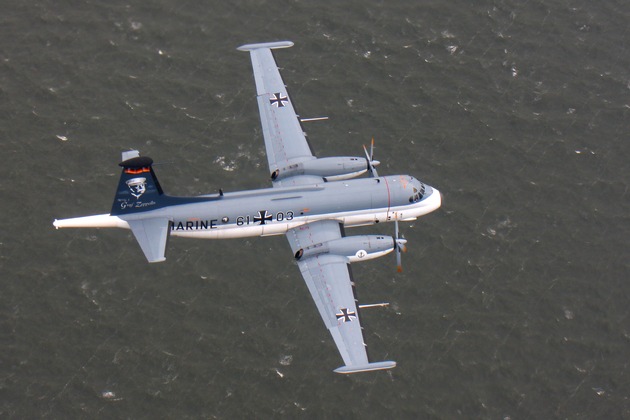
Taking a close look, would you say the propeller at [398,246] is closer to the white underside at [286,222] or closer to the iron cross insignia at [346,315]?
the white underside at [286,222]

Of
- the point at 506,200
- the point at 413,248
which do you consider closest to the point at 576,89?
the point at 506,200

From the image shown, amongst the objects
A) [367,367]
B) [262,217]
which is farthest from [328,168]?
[367,367]

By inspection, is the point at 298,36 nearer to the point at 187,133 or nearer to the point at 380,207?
the point at 187,133

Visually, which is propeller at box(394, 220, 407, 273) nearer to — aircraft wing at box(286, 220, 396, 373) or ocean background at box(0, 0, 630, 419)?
aircraft wing at box(286, 220, 396, 373)

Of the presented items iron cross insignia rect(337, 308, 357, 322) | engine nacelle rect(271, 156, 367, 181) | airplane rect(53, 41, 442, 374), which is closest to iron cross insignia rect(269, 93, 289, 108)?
airplane rect(53, 41, 442, 374)

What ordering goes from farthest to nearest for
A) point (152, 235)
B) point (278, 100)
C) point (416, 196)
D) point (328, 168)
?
point (278, 100), point (328, 168), point (416, 196), point (152, 235)

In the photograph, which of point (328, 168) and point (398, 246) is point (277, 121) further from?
point (398, 246)

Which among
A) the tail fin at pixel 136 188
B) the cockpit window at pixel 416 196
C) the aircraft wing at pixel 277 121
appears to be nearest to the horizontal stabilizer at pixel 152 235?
the tail fin at pixel 136 188
